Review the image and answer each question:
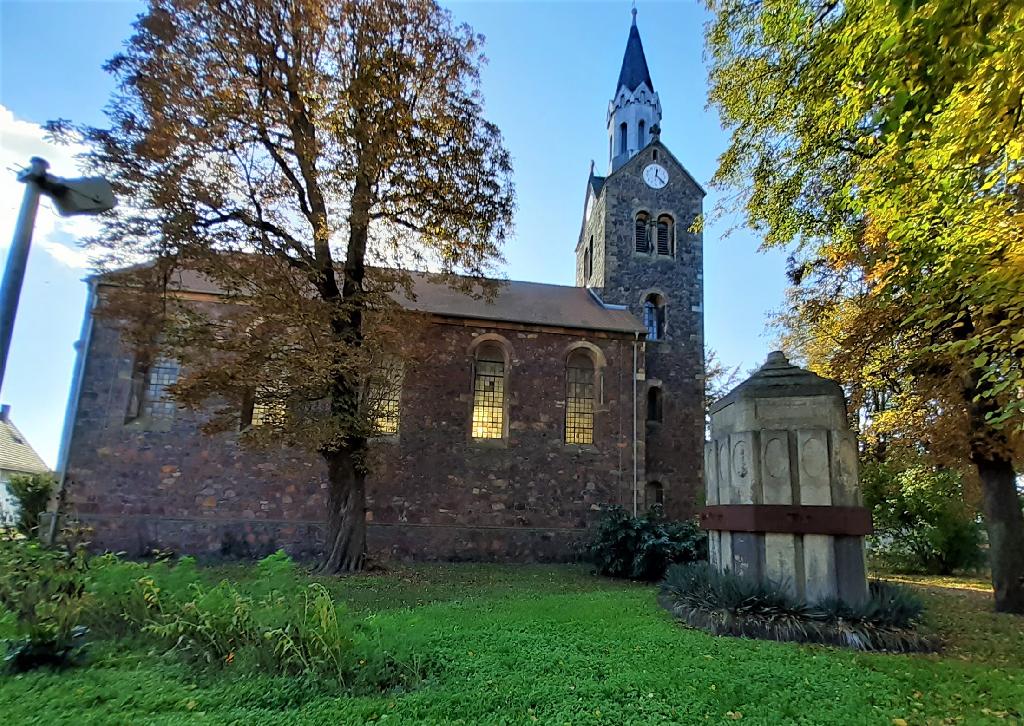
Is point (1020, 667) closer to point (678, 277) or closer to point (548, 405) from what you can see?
point (548, 405)

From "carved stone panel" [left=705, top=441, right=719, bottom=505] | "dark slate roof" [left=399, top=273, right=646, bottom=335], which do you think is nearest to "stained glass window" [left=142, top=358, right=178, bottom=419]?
"dark slate roof" [left=399, top=273, right=646, bottom=335]

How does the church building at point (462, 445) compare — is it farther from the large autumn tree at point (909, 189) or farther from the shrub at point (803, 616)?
the shrub at point (803, 616)

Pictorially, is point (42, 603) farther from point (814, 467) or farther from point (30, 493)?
point (30, 493)

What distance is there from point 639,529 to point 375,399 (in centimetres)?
661

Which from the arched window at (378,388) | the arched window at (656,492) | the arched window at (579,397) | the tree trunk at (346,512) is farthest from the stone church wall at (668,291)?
the tree trunk at (346,512)

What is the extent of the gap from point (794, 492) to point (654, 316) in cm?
1437

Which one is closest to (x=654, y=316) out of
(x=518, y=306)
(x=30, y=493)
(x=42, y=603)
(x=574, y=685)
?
(x=518, y=306)

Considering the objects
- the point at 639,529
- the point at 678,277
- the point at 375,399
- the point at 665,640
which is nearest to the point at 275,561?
the point at 665,640

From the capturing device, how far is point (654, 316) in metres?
20.6

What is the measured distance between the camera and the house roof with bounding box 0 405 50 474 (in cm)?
2721

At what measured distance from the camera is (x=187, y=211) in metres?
9.55

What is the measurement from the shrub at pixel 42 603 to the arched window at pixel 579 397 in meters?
12.3

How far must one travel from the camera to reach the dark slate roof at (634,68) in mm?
26859

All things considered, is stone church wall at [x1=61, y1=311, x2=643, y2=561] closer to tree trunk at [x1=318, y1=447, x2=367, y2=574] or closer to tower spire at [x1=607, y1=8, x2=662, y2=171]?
tree trunk at [x1=318, y1=447, x2=367, y2=574]
